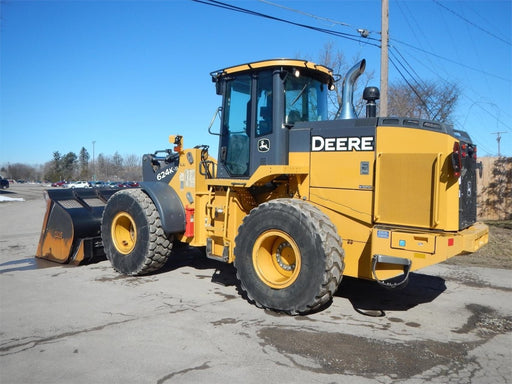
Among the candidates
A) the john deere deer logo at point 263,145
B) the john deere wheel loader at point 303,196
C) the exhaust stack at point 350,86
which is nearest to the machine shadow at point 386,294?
the john deere wheel loader at point 303,196

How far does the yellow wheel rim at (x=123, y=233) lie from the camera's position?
7.32 meters

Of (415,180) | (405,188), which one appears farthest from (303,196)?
(415,180)

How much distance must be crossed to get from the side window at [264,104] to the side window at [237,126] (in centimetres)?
23

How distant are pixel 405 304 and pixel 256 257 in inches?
83.8

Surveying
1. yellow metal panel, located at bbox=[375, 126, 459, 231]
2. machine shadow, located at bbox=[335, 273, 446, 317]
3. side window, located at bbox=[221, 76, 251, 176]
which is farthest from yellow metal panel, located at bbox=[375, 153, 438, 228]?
side window, located at bbox=[221, 76, 251, 176]

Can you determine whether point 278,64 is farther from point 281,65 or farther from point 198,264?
point 198,264

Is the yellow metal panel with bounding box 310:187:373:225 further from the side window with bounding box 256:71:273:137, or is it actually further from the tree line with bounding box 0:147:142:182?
the tree line with bounding box 0:147:142:182

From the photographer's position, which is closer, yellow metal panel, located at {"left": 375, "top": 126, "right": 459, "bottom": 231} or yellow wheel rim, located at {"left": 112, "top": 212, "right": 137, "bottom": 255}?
yellow metal panel, located at {"left": 375, "top": 126, "right": 459, "bottom": 231}

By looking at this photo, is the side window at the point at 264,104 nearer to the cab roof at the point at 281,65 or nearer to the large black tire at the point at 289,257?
the cab roof at the point at 281,65

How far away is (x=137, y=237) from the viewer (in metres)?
6.95

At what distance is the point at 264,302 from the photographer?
17.2 feet

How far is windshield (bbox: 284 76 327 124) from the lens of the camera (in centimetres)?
585

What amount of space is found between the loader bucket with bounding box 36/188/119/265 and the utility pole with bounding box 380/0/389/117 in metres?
7.69

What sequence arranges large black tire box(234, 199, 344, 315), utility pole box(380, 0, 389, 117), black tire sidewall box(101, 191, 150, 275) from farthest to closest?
utility pole box(380, 0, 389, 117), black tire sidewall box(101, 191, 150, 275), large black tire box(234, 199, 344, 315)
